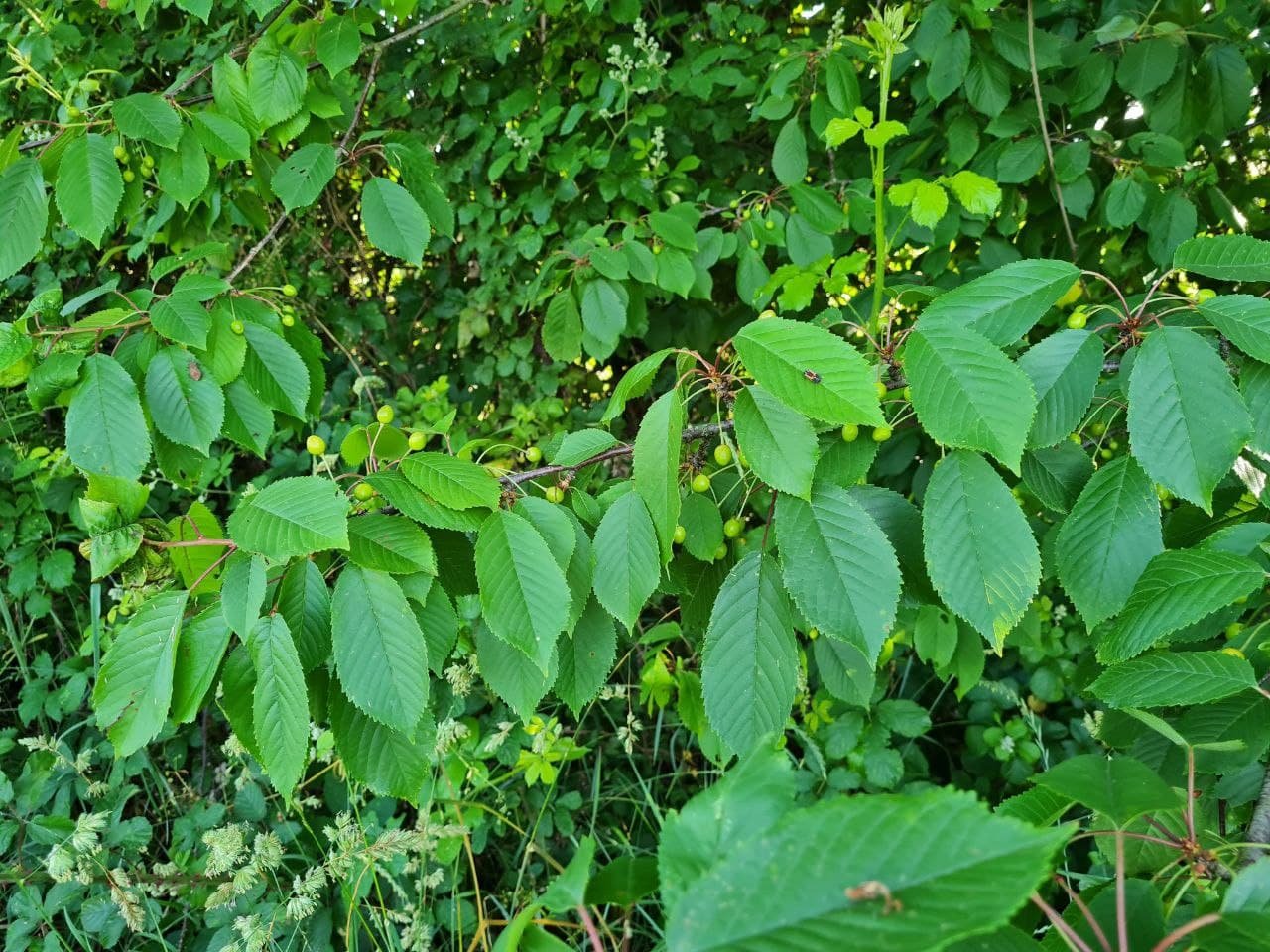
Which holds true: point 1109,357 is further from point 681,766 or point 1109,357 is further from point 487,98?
point 487,98

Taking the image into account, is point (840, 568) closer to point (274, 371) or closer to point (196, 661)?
point (196, 661)

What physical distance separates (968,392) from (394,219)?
3.93 feet

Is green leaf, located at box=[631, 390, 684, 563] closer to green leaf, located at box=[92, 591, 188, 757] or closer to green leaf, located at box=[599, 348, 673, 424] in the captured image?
green leaf, located at box=[599, 348, 673, 424]

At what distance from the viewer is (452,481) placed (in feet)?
2.58

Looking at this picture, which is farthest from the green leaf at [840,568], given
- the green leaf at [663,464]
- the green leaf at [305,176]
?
the green leaf at [305,176]

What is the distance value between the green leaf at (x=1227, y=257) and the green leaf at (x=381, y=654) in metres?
0.85

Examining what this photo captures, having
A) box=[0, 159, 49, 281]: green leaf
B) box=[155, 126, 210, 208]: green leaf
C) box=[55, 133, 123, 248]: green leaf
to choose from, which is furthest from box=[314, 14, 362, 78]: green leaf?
box=[0, 159, 49, 281]: green leaf

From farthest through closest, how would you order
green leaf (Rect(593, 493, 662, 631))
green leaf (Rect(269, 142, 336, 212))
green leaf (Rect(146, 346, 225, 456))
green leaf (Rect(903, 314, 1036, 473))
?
green leaf (Rect(269, 142, 336, 212)) < green leaf (Rect(146, 346, 225, 456)) < green leaf (Rect(593, 493, 662, 631)) < green leaf (Rect(903, 314, 1036, 473))

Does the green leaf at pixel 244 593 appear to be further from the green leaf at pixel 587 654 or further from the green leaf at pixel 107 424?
the green leaf at pixel 107 424

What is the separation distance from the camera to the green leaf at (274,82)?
1473mm

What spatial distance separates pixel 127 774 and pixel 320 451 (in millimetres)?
1727

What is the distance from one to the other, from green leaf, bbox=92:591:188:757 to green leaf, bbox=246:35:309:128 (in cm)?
113

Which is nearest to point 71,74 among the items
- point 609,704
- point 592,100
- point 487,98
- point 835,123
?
point 487,98

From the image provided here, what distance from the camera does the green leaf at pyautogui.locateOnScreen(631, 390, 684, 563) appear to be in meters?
0.74
